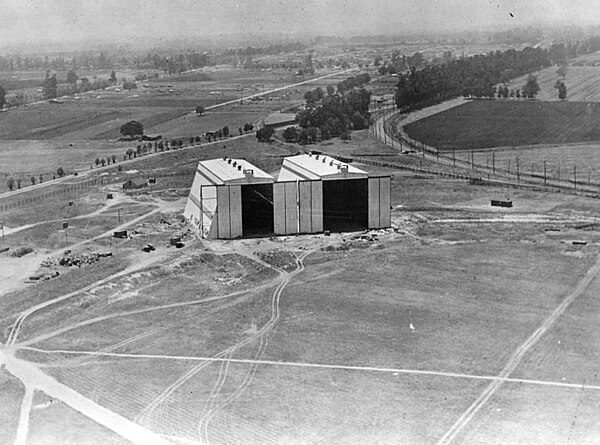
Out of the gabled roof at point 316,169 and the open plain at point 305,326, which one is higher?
the gabled roof at point 316,169

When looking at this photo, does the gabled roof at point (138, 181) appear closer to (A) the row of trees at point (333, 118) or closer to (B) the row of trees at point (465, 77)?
(A) the row of trees at point (333, 118)

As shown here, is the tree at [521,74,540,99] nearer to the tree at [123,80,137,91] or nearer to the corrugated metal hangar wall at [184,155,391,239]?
the tree at [123,80,137,91]

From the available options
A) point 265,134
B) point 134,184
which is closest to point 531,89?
point 265,134

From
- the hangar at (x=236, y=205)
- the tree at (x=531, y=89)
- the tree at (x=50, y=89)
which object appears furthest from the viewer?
the tree at (x=50, y=89)

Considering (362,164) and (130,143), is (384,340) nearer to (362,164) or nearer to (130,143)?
(362,164)

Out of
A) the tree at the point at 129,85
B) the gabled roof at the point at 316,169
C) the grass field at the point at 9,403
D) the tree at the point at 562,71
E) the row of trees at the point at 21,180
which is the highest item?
the tree at the point at 562,71

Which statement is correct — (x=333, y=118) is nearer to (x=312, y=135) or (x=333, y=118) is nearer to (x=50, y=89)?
(x=312, y=135)

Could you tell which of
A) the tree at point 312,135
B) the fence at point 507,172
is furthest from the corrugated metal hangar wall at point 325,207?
the tree at point 312,135

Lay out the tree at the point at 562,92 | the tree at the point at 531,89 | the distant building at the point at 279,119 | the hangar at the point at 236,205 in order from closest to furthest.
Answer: the hangar at the point at 236,205 < the distant building at the point at 279,119 < the tree at the point at 562,92 < the tree at the point at 531,89
